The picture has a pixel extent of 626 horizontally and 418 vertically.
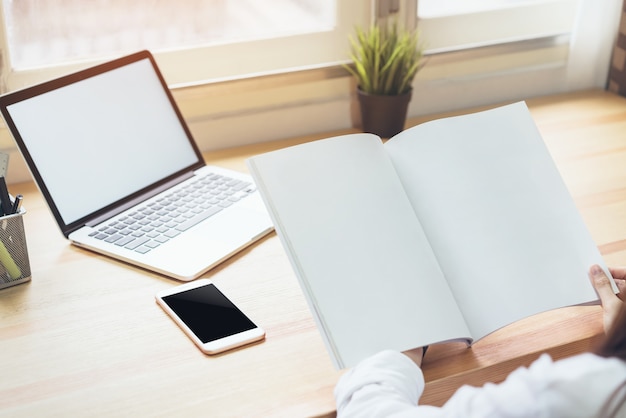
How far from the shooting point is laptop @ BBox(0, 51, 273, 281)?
108cm

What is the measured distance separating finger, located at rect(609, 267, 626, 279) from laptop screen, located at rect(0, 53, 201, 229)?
66 cm

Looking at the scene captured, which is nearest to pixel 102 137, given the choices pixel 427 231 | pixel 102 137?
pixel 102 137

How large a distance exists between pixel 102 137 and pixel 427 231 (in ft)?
1.73

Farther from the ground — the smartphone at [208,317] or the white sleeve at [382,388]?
the white sleeve at [382,388]

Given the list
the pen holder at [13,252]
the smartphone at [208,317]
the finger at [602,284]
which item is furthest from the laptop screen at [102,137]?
the finger at [602,284]

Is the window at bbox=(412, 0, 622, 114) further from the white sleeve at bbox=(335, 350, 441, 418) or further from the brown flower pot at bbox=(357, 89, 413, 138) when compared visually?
the white sleeve at bbox=(335, 350, 441, 418)

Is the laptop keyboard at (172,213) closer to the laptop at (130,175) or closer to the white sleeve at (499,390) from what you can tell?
the laptop at (130,175)

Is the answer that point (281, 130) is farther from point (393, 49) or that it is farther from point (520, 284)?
point (520, 284)

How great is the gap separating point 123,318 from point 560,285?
52cm

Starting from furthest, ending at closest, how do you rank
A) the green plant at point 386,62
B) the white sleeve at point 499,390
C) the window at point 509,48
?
the window at point 509,48, the green plant at point 386,62, the white sleeve at point 499,390

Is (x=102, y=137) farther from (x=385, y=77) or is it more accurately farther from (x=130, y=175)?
(x=385, y=77)

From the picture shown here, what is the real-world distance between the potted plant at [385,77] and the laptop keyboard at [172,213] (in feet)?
1.10

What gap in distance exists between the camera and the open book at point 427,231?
850 millimetres

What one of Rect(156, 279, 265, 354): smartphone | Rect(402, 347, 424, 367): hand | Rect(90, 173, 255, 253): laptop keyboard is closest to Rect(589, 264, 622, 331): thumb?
Rect(402, 347, 424, 367): hand
